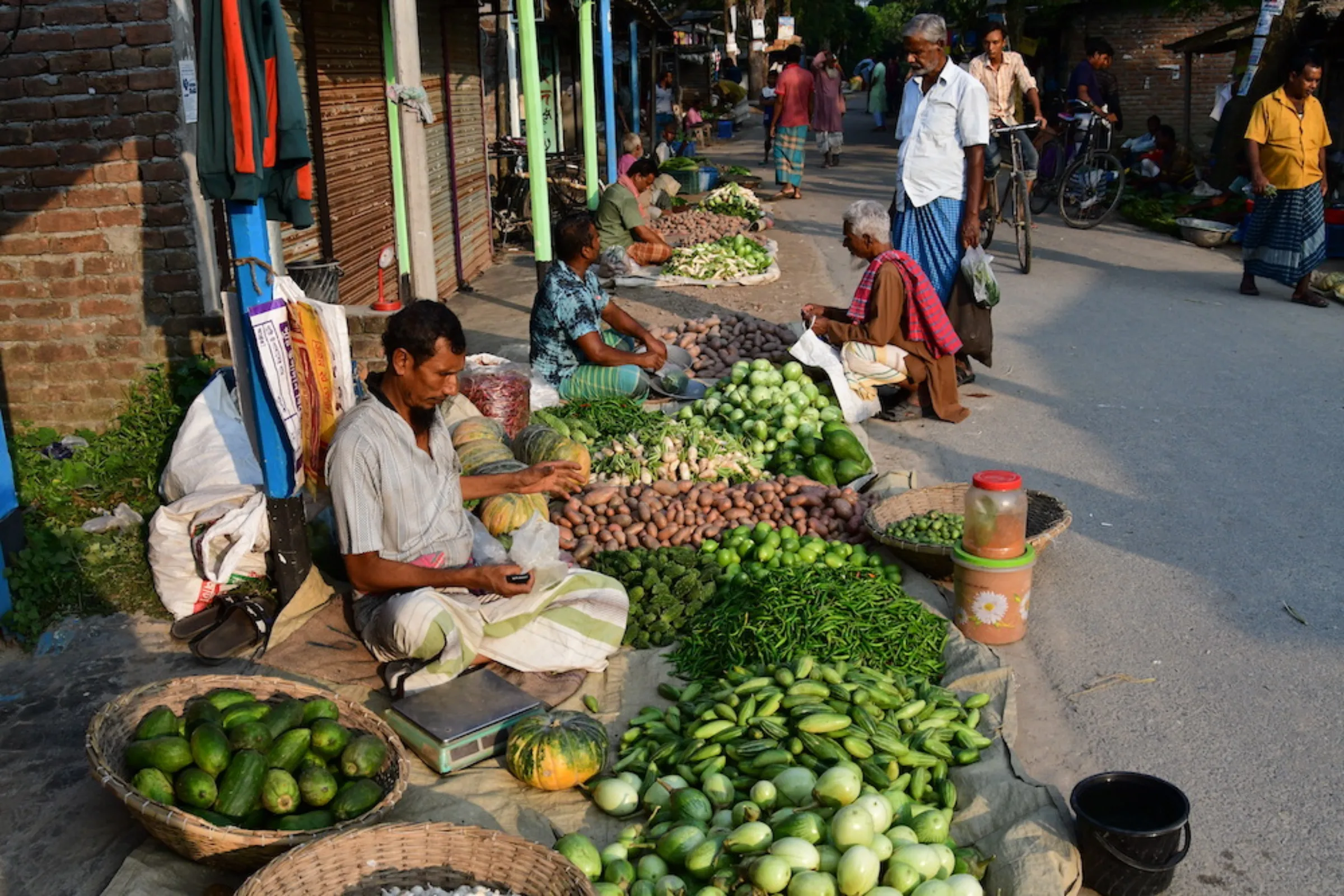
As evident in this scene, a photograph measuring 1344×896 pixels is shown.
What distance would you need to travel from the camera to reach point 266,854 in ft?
10.3

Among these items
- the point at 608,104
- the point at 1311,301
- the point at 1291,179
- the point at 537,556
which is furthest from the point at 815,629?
the point at 608,104

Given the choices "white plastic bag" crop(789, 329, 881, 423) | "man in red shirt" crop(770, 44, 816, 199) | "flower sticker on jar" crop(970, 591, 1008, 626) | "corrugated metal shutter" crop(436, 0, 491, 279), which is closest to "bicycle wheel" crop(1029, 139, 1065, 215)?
"man in red shirt" crop(770, 44, 816, 199)

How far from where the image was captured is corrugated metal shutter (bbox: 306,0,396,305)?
8594 millimetres

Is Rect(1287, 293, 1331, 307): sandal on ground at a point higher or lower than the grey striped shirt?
lower

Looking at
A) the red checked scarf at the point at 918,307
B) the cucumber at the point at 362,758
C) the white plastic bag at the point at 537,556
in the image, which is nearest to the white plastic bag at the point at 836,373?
the red checked scarf at the point at 918,307

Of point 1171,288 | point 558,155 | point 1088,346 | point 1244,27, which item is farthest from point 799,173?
point 1088,346

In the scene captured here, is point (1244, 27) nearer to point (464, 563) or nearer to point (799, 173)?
point (799, 173)

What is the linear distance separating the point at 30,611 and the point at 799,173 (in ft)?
51.3

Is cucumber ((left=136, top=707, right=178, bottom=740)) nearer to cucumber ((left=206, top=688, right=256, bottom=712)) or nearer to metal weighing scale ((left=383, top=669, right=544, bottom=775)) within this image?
cucumber ((left=206, top=688, right=256, bottom=712))

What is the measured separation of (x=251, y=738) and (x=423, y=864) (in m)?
0.67

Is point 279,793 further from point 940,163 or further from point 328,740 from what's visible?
point 940,163

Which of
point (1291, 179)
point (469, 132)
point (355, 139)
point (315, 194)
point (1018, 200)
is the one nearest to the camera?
point (315, 194)

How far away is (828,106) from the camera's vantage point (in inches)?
885

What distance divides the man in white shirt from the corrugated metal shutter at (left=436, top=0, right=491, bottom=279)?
18.9 ft
